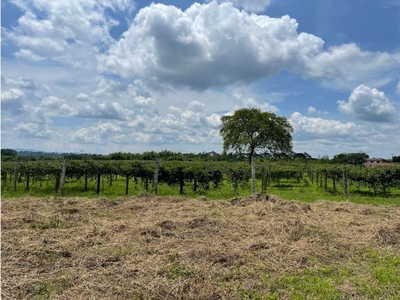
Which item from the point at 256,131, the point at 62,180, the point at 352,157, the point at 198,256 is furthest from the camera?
the point at 352,157

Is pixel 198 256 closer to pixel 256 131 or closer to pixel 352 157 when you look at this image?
pixel 256 131

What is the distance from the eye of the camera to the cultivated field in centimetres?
343

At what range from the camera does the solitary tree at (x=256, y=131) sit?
3092 centimetres

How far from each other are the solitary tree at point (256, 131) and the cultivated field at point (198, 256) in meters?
23.8

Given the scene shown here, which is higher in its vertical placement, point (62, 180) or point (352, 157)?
point (352, 157)

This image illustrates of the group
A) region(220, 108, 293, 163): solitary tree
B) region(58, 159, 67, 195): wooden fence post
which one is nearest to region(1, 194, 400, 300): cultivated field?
region(58, 159, 67, 195): wooden fence post

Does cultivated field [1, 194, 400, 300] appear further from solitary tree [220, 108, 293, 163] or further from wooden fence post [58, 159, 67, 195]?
solitary tree [220, 108, 293, 163]

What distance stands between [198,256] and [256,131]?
91.6 feet

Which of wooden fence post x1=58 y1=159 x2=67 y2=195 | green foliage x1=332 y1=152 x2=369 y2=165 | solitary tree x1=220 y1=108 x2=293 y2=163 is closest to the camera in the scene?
wooden fence post x1=58 y1=159 x2=67 y2=195

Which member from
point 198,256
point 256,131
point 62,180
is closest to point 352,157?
point 256,131

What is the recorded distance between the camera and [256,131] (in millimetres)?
31469

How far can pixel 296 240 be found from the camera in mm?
5281

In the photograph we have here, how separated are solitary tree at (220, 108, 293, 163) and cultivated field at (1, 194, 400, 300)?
23.8m

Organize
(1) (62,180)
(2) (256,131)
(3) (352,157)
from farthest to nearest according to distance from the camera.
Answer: (3) (352,157), (2) (256,131), (1) (62,180)
